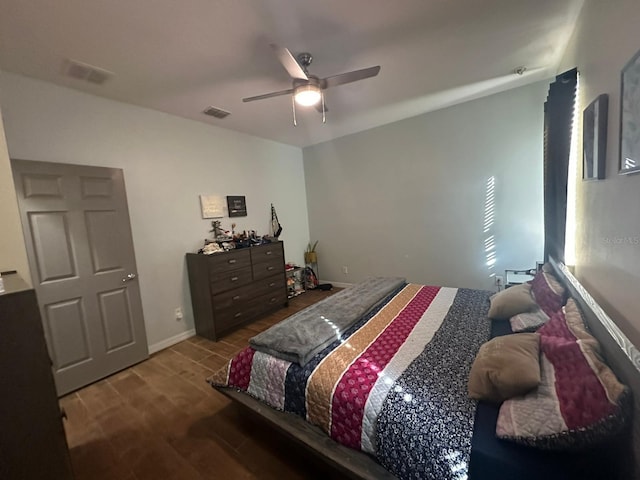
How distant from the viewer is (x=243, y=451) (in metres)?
1.58

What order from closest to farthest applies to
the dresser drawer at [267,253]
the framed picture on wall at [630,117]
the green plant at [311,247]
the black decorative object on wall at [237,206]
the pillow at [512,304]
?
the framed picture on wall at [630,117], the pillow at [512,304], the dresser drawer at [267,253], the black decorative object on wall at [237,206], the green plant at [311,247]

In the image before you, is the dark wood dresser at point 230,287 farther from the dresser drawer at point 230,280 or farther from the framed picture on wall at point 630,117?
the framed picture on wall at point 630,117

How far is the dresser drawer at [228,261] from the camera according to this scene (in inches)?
119

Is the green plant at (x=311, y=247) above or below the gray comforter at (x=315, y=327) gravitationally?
above

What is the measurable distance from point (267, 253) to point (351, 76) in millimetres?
2505

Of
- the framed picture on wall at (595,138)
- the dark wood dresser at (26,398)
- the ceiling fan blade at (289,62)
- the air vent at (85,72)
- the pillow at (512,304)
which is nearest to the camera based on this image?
the dark wood dresser at (26,398)

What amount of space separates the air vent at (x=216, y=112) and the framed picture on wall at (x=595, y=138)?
126 inches

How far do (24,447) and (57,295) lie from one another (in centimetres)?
204

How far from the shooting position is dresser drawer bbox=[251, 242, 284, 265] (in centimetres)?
355

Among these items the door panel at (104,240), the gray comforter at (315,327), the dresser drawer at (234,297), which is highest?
the door panel at (104,240)

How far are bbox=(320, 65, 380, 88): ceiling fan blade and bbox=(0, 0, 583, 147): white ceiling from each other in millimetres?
263

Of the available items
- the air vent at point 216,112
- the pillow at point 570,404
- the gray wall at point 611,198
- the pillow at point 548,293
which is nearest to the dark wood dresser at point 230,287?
the air vent at point 216,112

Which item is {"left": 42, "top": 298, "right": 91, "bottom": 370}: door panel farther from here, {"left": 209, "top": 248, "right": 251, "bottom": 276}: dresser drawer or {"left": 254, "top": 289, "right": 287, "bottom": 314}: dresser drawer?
{"left": 254, "top": 289, "right": 287, "bottom": 314}: dresser drawer

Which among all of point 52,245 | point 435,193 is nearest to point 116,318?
point 52,245
